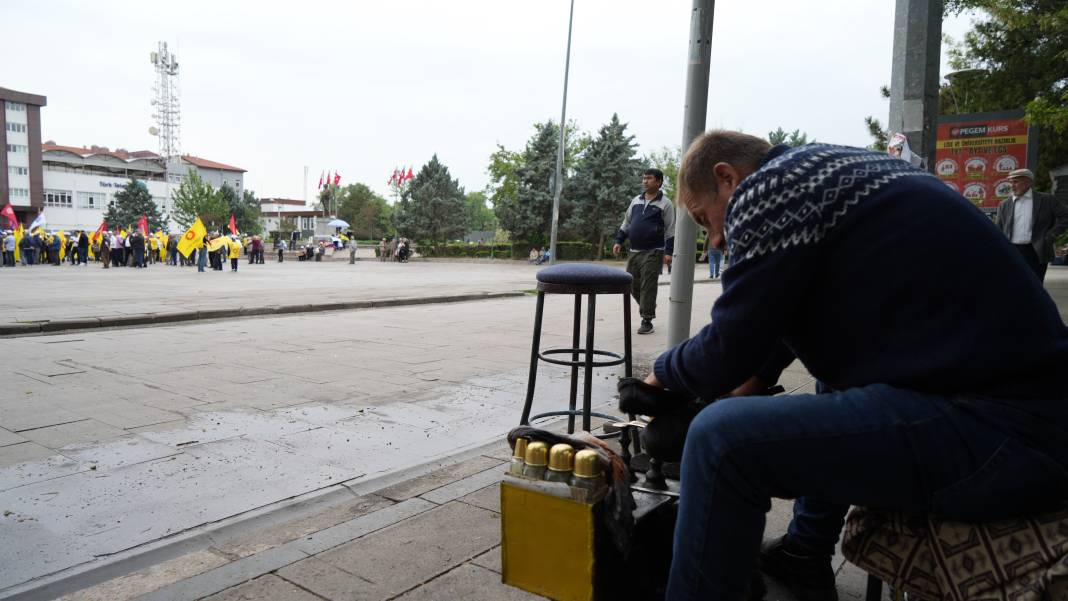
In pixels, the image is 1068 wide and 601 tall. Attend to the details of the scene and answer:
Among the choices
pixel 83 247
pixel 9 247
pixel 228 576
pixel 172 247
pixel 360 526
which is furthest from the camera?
pixel 172 247

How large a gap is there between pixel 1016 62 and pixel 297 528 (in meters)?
18.6

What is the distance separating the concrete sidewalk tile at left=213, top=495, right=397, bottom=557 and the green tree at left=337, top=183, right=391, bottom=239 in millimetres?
98074

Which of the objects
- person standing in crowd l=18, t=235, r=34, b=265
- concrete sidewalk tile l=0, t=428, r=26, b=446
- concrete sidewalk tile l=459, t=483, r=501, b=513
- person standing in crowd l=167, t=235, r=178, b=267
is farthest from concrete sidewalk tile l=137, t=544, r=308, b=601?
person standing in crowd l=167, t=235, r=178, b=267

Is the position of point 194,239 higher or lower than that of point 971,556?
higher

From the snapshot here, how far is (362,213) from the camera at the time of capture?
329 feet

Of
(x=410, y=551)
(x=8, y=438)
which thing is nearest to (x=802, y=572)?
(x=410, y=551)

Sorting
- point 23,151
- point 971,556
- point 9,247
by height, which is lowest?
point 971,556

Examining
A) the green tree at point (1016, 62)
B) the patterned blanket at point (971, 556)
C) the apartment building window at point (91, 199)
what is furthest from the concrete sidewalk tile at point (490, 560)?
the apartment building window at point (91, 199)

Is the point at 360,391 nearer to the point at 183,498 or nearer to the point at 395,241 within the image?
the point at 183,498

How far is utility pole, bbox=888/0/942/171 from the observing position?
5570 mm

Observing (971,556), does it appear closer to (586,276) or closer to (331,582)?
(331,582)

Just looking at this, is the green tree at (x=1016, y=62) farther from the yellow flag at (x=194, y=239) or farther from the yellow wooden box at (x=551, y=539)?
the yellow flag at (x=194, y=239)

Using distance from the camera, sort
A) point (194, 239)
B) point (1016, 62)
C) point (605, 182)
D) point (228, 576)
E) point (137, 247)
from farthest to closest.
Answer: point (605, 182)
point (137, 247)
point (194, 239)
point (1016, 62)
point (228, 576)

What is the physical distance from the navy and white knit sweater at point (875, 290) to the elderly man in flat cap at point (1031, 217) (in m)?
8.49
